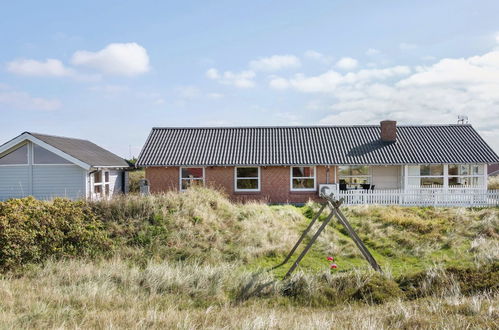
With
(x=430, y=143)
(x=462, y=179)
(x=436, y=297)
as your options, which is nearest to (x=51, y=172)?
(x=436, y=297)

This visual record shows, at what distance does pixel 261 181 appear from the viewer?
2284 centimetres

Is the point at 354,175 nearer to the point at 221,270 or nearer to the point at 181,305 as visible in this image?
the point at 221,270

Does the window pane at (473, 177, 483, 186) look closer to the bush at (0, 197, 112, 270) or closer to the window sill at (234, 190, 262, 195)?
the window sill at (234, 190, 262, 195)

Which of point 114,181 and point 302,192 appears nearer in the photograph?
point 302,192

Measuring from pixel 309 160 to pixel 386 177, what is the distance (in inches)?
216

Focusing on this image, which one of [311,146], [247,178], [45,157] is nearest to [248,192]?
[247,178]

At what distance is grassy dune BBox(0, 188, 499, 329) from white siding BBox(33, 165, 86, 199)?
27.3 feet

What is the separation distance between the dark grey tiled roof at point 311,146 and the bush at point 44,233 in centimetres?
1088

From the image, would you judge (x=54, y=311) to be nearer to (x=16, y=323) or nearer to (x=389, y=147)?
(x=16, y=323)

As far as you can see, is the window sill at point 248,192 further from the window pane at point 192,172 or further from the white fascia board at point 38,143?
the white fascia board at point 38,143

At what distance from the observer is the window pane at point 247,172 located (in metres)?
23.1

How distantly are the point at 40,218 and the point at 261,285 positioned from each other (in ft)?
22.2

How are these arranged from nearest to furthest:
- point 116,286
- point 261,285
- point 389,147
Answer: point 116,286 < point 261,285 < point 389,147

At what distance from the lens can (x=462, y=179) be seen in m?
24.7
